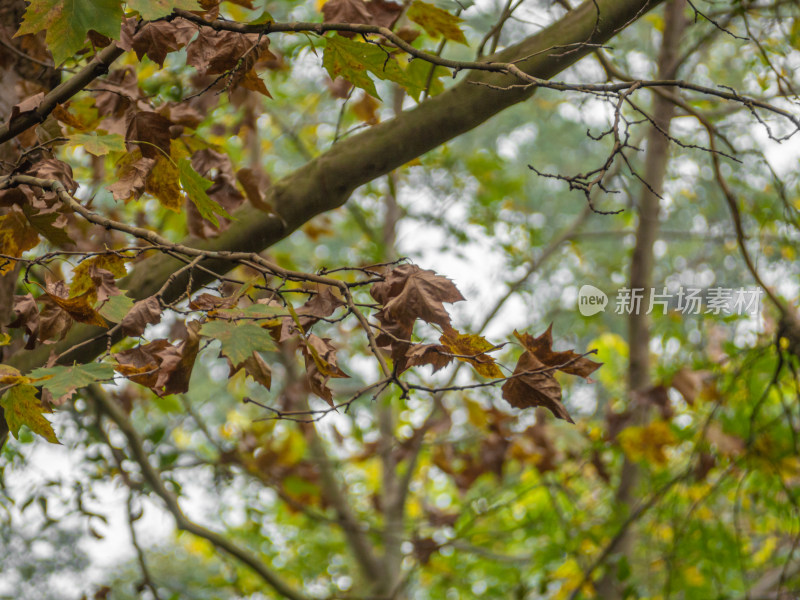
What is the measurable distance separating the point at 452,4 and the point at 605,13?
243 millimetres

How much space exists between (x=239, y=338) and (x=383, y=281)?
0.55 ft

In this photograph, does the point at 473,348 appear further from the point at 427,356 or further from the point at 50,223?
the point at 50,223

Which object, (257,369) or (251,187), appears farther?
(251,187)

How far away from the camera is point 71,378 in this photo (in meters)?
0.58

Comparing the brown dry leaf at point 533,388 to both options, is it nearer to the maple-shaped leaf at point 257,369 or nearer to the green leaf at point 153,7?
the maple-shaped leaf at point 257,369

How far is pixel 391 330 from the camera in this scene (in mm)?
672

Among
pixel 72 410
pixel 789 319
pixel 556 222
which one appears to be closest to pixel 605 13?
pixel 789 319

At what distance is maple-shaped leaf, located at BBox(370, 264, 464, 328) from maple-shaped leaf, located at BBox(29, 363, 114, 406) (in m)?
0.26

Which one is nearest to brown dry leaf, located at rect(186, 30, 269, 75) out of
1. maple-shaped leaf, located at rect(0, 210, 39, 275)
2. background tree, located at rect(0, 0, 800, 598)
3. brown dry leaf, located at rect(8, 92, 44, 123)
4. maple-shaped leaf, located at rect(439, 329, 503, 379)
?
background tree, located at rect(0, 0, 800, 598)

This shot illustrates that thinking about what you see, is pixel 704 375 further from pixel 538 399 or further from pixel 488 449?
pixel 538 399

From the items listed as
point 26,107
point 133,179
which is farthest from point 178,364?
point 26,107

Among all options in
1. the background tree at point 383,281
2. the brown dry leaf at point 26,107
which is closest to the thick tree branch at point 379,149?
the background tree at point 383,281

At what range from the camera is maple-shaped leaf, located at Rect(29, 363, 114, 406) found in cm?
56

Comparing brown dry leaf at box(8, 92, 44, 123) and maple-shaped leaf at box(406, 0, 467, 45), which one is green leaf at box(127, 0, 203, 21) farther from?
maple-shaped leaf at box(406, 0, 467, 45)
